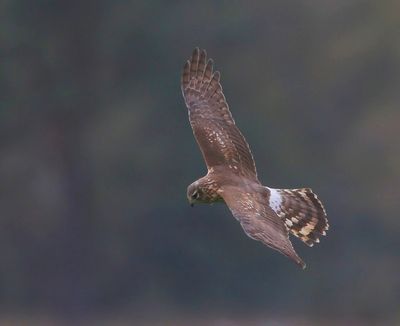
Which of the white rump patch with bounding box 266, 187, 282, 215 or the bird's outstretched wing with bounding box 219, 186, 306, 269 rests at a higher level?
the white rump patch with bounding box 266, 187, 282, 215

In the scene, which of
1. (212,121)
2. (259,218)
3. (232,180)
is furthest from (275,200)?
(259,218)

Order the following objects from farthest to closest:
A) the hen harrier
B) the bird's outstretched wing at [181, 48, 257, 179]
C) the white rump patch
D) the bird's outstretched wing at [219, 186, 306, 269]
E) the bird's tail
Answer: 1. the bird's outstretched wing at [181, 48, 257, 179]
2. the bird's tail
3. the white rump patch
4. the hen harrier
5. the bird's outstretched wing at [219, 186, 306, 269]

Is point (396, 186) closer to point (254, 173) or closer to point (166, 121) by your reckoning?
point (166, 121)

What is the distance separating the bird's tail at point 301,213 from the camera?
1090 centimetres

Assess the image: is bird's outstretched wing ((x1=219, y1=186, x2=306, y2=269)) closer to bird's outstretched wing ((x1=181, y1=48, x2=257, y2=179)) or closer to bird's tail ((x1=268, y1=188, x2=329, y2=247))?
bird's tail ((x1=268, y1=188, x2=329, y2=247))

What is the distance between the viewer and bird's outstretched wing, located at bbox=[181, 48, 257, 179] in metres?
11.1

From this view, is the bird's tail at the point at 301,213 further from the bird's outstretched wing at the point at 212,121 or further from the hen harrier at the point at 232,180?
the bird's outstretched wing at the point at 212,121

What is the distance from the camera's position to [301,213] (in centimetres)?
1109

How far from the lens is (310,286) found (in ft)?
77.3

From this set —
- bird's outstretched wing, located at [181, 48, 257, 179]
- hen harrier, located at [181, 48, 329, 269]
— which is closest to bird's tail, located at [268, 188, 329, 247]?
hen harrier, located at [181, 48, 329, 269]

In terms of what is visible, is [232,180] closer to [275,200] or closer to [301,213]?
[275,200]

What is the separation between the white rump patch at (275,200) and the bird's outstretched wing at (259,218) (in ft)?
0.24

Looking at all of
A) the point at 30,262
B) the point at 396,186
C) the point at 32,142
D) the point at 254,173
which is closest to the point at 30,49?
the point at 32,142

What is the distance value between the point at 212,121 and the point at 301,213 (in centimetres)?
87
